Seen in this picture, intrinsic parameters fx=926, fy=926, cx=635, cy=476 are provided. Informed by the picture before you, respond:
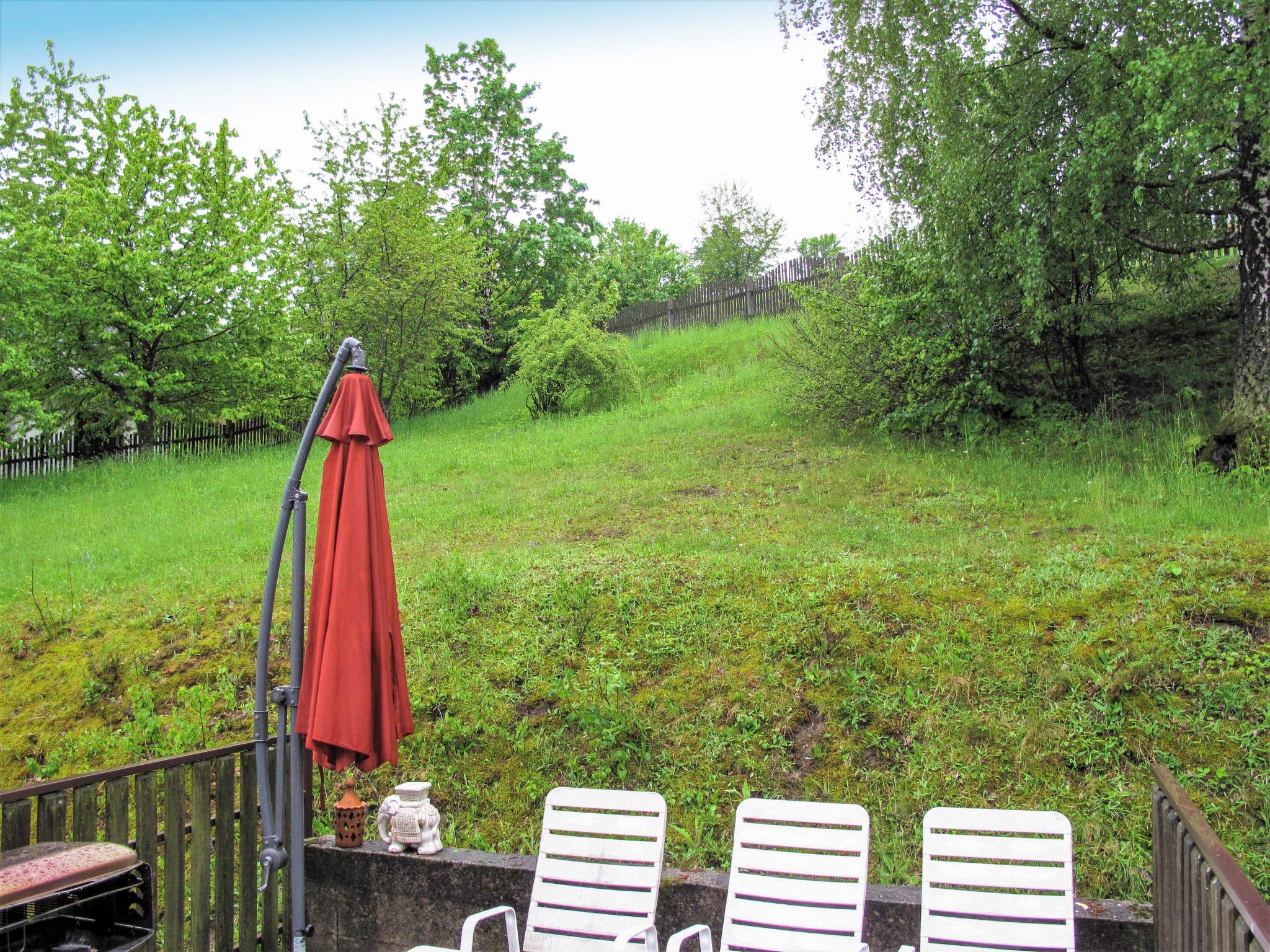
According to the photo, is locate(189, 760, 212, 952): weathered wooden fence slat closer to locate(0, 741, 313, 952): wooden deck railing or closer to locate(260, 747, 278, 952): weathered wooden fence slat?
locate(0, 741, 313, 952): wooden deck railing

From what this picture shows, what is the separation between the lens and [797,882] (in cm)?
376

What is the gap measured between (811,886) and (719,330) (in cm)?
1798

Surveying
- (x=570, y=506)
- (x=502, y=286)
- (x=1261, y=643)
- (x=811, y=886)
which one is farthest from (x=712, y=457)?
(x=502, y=286)

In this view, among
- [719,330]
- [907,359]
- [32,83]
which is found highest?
[32,83]

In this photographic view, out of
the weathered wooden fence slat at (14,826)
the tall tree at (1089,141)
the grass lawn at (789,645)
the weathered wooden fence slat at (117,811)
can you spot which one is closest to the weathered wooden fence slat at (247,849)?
the weathered wooden fence slat at (117,811)

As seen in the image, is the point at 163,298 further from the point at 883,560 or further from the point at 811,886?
the point at 811,886

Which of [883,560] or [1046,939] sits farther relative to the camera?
[883,560]

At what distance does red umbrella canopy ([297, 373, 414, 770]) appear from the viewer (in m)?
4.11

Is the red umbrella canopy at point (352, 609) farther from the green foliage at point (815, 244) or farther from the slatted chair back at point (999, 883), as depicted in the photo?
the green foliage at point (815, 244)

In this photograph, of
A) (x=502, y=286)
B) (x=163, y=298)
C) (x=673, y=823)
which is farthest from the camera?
(x=502, y=286)

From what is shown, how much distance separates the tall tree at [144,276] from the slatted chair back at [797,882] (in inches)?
636

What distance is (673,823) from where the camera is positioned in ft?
16.8

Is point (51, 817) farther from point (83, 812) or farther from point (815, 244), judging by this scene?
point (815, 244)

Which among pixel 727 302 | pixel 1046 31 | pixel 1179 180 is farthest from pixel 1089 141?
pixel 727 302
